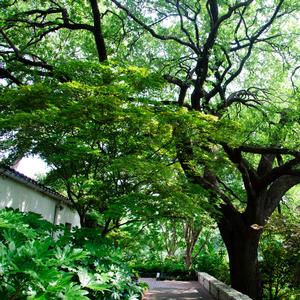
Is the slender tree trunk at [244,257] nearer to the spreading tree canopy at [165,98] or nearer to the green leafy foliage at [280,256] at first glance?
the spreading tree canopy at [165,98]

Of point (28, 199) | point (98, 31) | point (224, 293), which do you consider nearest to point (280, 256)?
point (224, 293)

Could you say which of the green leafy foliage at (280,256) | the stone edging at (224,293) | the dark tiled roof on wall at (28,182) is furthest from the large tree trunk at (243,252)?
the dark tiled roof on wall at (28,182)

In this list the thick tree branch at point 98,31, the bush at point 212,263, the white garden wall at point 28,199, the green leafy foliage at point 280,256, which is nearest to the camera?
the white garden wall at point 28,199

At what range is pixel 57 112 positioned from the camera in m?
6.22

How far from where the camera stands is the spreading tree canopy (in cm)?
675

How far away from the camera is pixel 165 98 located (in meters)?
11.2

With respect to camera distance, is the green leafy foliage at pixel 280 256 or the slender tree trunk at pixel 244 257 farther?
the slender tree trunk at pixel 244 257

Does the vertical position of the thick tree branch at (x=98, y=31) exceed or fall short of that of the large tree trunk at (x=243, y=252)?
it exceeds it

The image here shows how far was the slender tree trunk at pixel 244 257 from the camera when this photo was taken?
40.3 feet

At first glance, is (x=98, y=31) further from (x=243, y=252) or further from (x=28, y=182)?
(x=243, y=252)

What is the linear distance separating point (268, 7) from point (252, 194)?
565 cm

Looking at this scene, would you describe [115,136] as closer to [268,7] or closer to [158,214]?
[158,214]

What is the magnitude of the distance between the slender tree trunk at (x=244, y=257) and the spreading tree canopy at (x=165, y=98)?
30mm

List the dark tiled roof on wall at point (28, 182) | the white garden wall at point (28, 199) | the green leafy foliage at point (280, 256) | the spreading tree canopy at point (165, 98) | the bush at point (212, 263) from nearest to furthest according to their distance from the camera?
the spreading tree canopy at point (165, 98)
the dark tiled roof on wall at point (28, 182)
the white garden wall at point (28, 199)
the green leafy foliage at point (280, 256)
the bush at point (212, 263)
